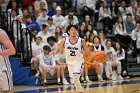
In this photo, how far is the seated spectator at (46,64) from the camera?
11.9 meters

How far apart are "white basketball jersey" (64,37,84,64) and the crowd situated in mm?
2825

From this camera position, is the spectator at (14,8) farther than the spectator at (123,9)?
No

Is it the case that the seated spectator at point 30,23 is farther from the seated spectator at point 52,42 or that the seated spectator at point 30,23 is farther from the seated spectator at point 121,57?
the seated spectator at point 121,57

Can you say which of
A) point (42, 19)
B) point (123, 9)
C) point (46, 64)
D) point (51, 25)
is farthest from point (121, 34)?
point (46, 64)

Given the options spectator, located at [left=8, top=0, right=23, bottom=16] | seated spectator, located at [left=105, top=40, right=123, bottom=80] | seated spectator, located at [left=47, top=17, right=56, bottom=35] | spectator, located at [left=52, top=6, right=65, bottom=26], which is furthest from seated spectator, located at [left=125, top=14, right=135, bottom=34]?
spectator, located at [left=8, top=0, right=23, bottom=16]

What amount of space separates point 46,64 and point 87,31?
2441 millimetres

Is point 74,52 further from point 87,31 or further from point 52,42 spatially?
point 87,31

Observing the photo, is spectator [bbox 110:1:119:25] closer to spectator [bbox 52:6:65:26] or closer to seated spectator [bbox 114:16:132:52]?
seated spectator [bbox 114:16:132:52]

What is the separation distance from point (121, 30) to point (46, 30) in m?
3.75

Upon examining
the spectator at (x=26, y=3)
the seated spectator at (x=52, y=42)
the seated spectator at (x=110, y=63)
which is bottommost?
the seated spectator at (x=110, y=63)

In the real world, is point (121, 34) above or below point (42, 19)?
below

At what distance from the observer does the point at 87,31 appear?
13586 mm

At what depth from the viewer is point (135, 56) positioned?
14773 mm

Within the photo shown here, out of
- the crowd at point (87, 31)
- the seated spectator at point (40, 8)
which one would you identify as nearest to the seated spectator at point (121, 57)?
the crowd at point (87, 31)
